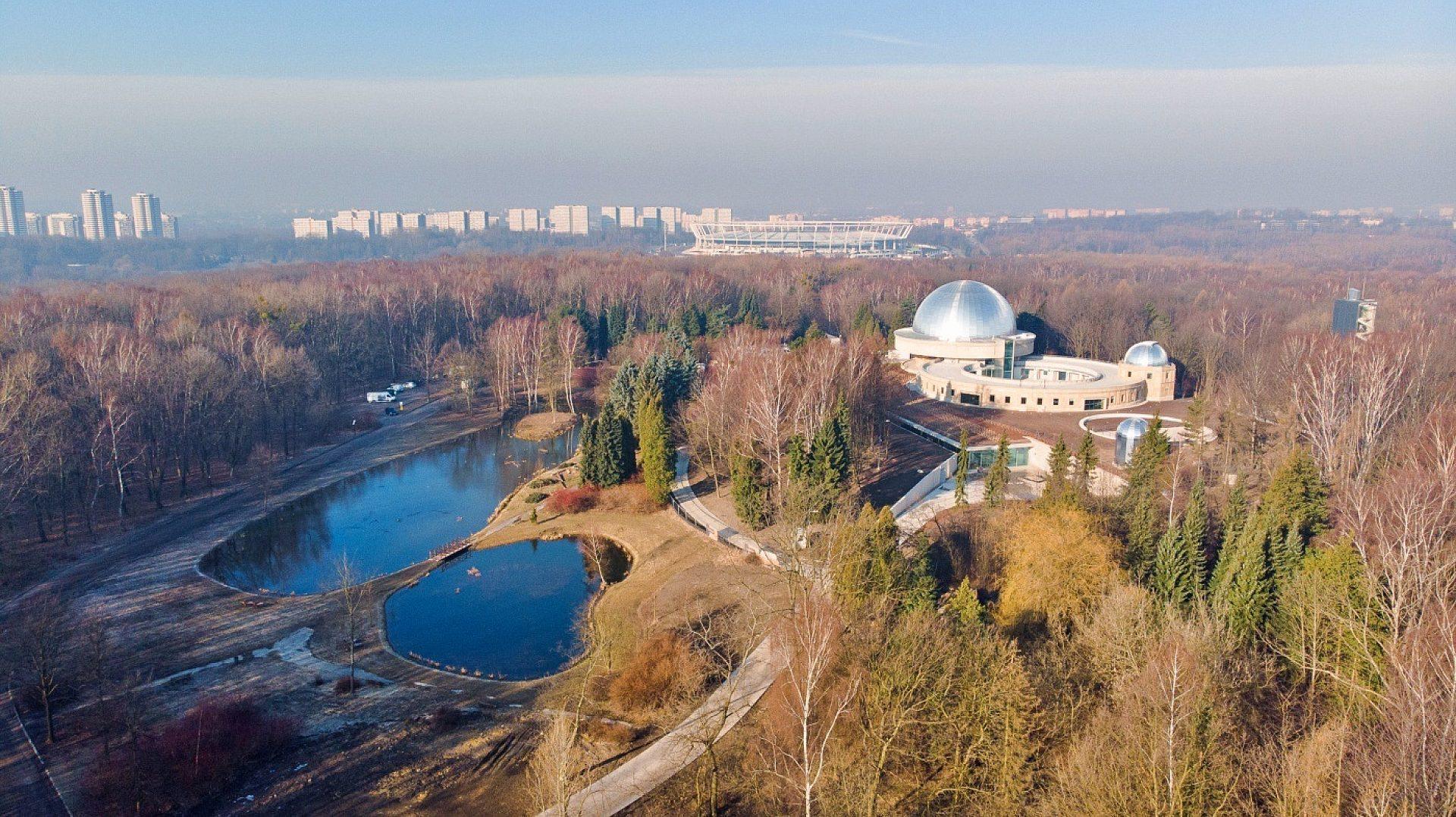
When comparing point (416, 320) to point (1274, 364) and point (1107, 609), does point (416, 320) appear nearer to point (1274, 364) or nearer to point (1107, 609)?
point (1274, 364)

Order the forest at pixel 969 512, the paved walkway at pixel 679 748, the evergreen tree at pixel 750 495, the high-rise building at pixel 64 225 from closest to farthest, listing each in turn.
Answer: the forest at pixel 969 512 → the paved walkway at pixel 679 748 → the evergreen tree at pixel 750 495 → the high-rise building at pixel 64 225

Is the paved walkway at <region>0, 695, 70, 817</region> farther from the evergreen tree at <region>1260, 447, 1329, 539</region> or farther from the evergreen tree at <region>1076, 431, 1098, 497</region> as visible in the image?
the evergreen tree at <region>1260, 447, 1329, 539</region>

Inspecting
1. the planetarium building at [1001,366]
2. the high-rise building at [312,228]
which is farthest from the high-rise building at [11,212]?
the planetarium building at [1001,366]

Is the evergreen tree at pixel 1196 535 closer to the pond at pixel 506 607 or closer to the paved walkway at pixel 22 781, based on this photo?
the pond at pixel 506 607

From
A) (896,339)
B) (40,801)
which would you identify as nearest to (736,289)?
(896,339)

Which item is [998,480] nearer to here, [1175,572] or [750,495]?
[1175,572]
